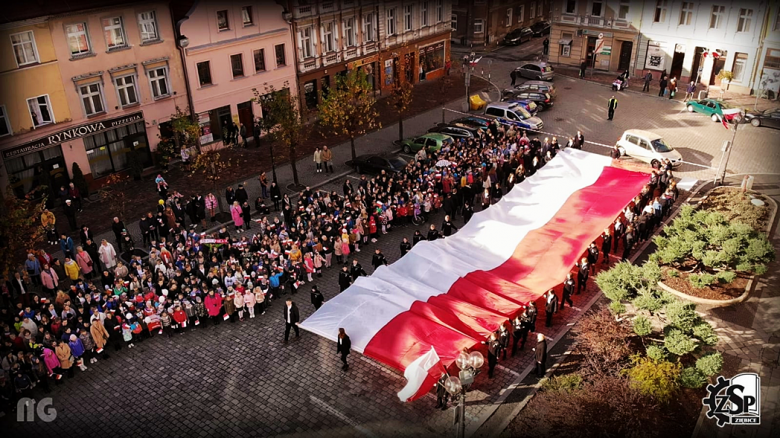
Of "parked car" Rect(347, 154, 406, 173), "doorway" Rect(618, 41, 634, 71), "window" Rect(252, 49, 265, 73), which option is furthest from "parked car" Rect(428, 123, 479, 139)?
"doorway" Rect(618, 41, 634, 71)

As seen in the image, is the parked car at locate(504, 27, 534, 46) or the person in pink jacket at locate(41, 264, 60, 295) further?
the parked car at locate(504, 27, 534, 46)

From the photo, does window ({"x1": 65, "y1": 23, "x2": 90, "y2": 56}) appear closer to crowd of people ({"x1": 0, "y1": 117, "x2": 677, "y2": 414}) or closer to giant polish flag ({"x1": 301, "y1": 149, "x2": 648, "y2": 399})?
crowd of people ({"x1": 0, "y1": 117, "x2": 677, "y2": 414})

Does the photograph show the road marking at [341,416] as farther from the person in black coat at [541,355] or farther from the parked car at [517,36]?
the parked car at [517,36]

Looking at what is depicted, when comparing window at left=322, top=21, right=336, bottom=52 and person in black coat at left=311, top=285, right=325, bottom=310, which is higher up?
window at left=322, top=21, right=336, bottom=52

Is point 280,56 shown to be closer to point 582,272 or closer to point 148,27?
point 148,27

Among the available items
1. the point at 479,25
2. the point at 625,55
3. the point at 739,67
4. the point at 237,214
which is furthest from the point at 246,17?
the point at 739,67

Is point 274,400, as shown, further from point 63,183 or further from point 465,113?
point 465,113
